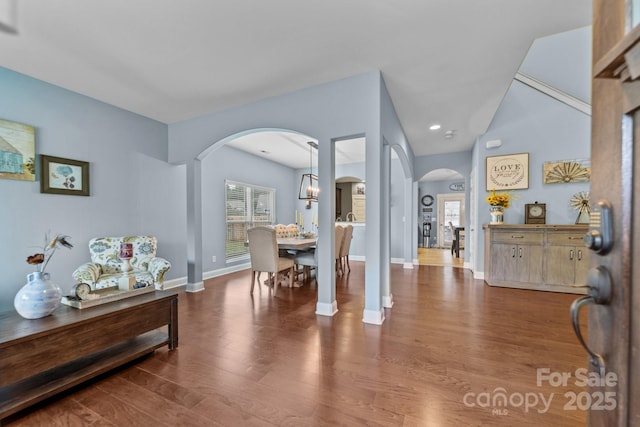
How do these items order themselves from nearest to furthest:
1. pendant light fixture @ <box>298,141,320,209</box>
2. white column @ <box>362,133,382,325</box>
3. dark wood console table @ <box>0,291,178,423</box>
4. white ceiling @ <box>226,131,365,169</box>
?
dark wood console table @ <box>0,291,178,423</box> < white column @ <box>362,133,382,325</box> < white ceiling @ <box>226,131,365,169</box> < pendant light fixture @ <box>298,141,320,209</box>

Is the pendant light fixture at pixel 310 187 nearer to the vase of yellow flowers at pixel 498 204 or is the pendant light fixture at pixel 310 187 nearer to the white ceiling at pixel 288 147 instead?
the white ceiling at pixel 288 147

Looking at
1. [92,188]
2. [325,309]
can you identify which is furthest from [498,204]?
[92,188]

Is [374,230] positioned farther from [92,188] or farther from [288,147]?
[92,188]

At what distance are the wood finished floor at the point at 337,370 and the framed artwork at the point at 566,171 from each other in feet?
6.91

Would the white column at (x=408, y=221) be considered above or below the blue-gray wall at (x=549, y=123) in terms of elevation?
below

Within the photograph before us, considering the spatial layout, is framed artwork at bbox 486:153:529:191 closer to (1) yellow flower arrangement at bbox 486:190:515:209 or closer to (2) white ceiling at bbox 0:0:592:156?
(1) yellow flower arrangement at bbox 486:190:515:209

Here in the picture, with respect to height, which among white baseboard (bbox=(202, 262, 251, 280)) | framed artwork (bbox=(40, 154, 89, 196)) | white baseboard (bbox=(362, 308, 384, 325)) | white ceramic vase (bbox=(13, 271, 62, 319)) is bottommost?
white baseboard (bbox=(202, 262, 251, 280))

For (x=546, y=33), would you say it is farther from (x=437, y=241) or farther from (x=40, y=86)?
(x=437, y=241)

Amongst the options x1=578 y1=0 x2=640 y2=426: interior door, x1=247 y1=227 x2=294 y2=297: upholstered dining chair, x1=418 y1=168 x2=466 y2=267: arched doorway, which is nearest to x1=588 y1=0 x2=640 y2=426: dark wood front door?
x1=578 y1=0 x2=640 y2=426: interior door

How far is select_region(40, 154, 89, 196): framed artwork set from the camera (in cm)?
276

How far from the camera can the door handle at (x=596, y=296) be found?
612 millimetres

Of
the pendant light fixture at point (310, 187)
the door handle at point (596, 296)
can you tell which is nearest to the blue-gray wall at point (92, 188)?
the pendant light fixture at point (310, 187)

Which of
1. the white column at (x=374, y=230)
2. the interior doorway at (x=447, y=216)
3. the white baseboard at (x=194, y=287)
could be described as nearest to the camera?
the white column at (x=374, y=230)

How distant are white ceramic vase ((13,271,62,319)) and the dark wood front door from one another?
8.72 ft
